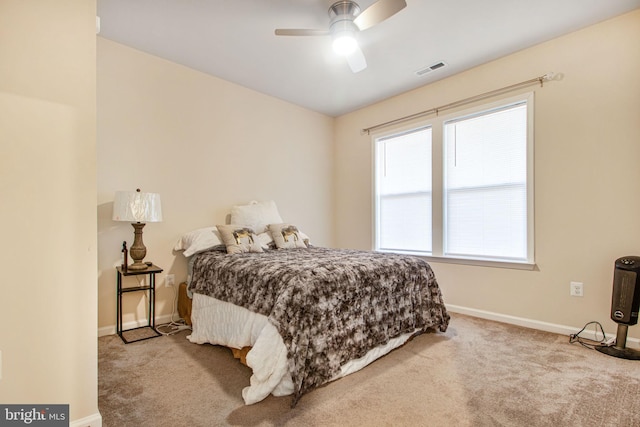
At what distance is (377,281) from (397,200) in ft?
6.75

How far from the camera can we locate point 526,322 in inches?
116

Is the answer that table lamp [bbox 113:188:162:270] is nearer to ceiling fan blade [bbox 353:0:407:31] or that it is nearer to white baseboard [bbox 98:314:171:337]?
white baseboard [bbox 98:314:171:337]

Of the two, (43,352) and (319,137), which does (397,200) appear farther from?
(43,352)

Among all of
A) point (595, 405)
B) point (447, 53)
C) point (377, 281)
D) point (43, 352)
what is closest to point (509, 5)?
point (447, 53)

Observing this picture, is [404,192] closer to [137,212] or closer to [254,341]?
[254,341]

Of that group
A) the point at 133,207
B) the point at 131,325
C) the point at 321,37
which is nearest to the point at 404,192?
the point at 321,37

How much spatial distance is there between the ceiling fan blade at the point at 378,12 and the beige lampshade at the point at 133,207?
2161 millimetres

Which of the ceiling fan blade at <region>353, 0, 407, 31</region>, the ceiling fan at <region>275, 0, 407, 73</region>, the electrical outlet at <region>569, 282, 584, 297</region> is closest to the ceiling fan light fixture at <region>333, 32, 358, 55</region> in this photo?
the ceiling fan at <region>275, 0, 407, 73</region>

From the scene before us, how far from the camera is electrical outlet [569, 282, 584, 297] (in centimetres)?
267

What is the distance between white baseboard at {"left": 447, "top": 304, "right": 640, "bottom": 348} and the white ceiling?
2.33 meters

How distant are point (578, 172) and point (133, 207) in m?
3.77

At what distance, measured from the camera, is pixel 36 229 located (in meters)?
1.30

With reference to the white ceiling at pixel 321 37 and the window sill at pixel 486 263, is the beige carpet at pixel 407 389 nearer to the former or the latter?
the window sill at pixel 486 263

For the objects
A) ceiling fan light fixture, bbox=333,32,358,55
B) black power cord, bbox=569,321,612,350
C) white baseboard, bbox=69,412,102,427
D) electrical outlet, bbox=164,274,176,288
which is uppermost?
ceiling fan light fixture, bbox=333,32,358,55
